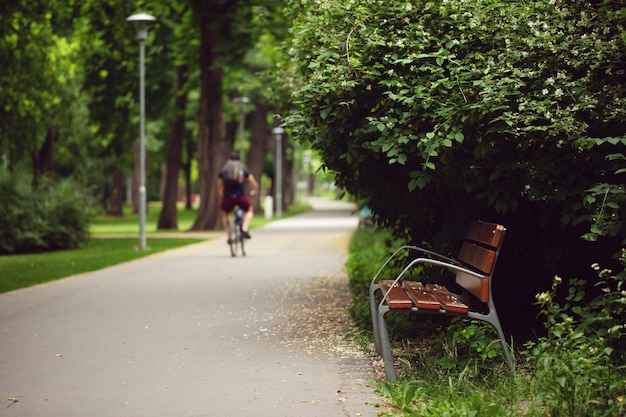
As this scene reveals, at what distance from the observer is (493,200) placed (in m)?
6.65

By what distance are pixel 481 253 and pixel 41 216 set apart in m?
15.6

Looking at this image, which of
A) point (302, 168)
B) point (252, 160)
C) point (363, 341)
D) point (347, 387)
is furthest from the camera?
point (302, 168)

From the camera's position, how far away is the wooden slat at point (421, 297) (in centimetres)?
561

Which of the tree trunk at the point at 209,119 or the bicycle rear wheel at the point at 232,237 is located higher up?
the tree trunk at the point at 209,119

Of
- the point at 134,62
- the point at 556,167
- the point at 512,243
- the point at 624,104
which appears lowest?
the point at 512,243

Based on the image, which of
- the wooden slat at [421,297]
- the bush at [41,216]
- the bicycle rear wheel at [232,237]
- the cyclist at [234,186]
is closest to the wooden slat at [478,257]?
the wooden slat at [421,297]

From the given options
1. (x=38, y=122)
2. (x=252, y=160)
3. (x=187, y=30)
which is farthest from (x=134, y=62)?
(x=252, y=160)

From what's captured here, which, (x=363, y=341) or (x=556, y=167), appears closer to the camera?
(x=556, y=167)

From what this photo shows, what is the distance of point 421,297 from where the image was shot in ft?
19.8

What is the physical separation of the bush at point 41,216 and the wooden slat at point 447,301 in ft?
46.5

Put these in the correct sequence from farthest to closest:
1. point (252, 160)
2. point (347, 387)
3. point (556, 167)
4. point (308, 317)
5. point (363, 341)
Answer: point (252, 160) → point (308, 317) → point (363, 341) → point (556, 167) → point (347, 387)

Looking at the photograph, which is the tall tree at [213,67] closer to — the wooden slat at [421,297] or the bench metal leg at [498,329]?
the wooden slat at [421,297]

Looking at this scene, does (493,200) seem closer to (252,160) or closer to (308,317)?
(308,317)

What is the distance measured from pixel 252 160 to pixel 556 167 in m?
35.9
